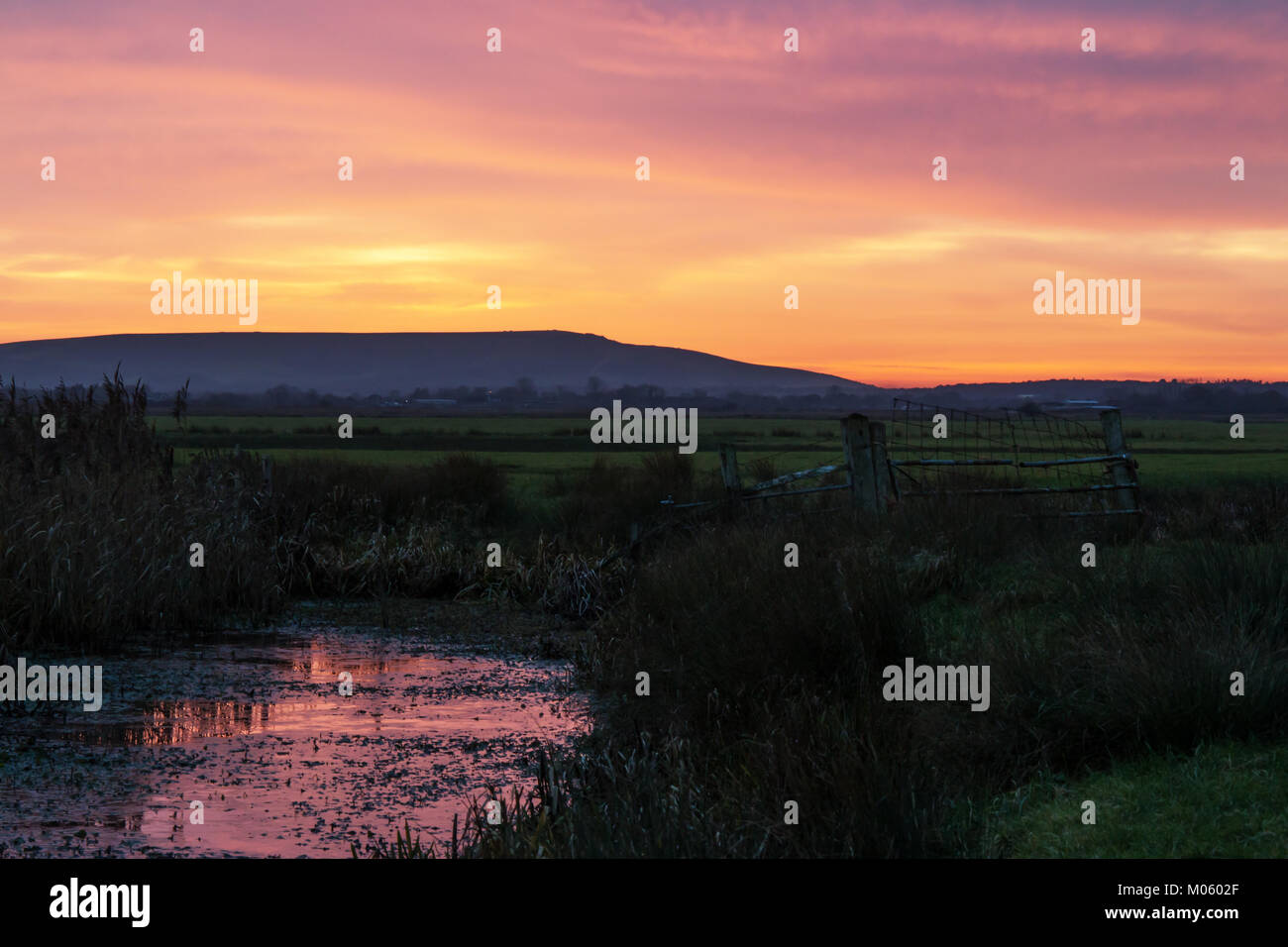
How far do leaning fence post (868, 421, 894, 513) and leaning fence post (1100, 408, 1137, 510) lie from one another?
3.37 meters

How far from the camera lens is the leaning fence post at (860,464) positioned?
54.5 ft

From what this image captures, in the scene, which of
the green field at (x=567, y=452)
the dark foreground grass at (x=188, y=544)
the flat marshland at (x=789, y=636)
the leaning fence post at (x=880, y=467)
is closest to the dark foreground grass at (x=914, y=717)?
the flat marshland at (x=789, y=636)

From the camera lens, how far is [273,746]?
10.4 metres

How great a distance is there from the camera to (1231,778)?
22.3ft

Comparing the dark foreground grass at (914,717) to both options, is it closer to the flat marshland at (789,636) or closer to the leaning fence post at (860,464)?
the flat marshland at (789,636)

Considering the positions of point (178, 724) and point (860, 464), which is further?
point (860, 464)

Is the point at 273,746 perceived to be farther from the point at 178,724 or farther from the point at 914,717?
the point at 914,717

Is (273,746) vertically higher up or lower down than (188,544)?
lower down

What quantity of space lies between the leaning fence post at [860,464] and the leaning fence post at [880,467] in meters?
0.04

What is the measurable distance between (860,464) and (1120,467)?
12.9ft

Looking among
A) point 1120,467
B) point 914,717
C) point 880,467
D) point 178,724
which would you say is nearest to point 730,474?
point 880,467

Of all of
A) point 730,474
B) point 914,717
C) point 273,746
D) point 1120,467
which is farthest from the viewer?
point 730,474

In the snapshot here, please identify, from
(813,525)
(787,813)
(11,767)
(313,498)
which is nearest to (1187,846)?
(787,813)
